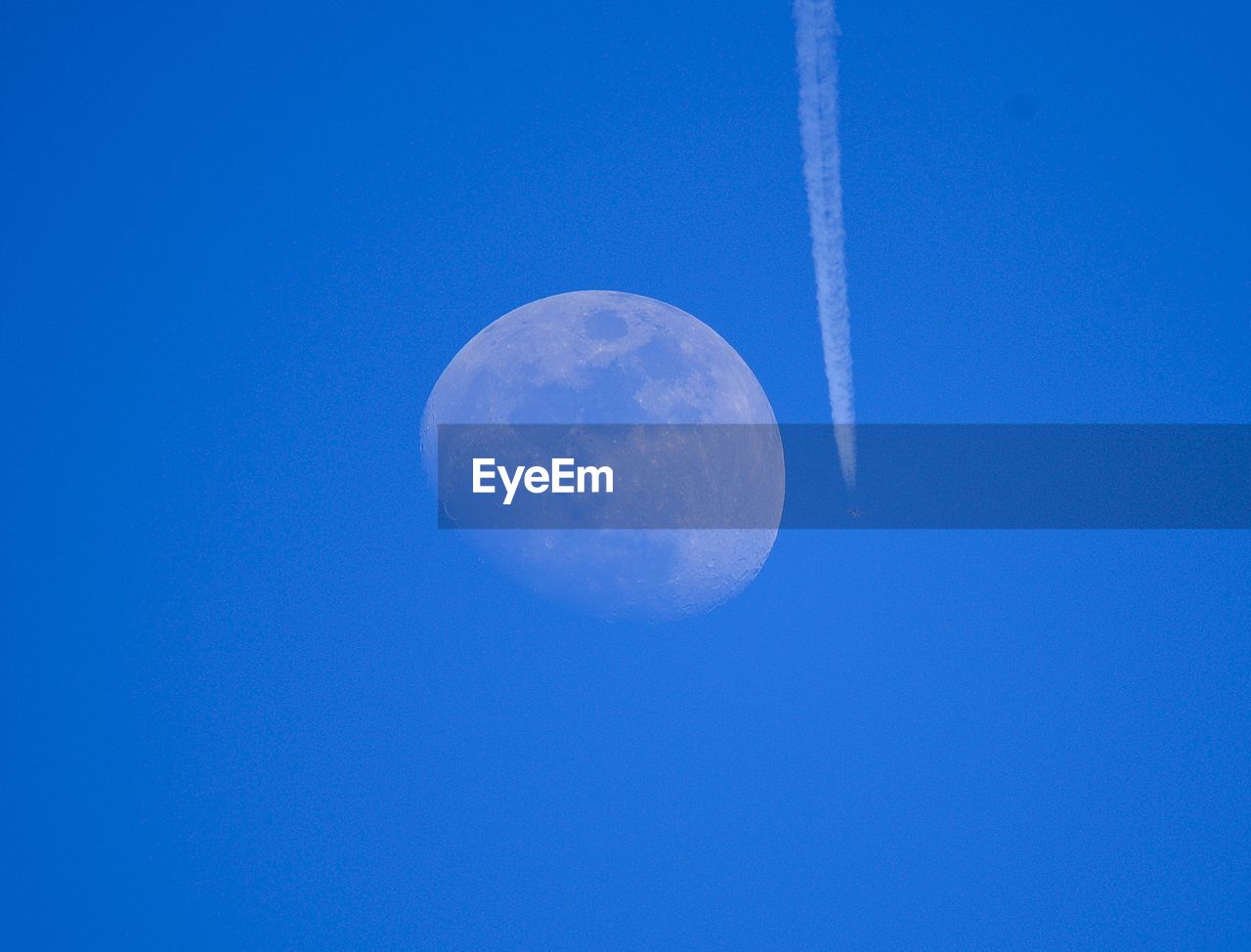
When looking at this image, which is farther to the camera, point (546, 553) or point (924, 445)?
point (924, 445)

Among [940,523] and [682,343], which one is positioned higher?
[682,343]

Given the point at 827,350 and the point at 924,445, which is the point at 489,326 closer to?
the point at 827,350

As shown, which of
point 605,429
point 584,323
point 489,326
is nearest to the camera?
point 605,429

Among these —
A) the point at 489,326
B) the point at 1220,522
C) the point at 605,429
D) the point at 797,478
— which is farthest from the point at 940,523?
the point at 489,326

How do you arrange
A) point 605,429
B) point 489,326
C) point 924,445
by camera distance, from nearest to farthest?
point 605,429, point 489,326, point 924,445

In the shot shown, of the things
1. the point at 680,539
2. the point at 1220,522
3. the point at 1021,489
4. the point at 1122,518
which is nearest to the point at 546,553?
the point at 680,539

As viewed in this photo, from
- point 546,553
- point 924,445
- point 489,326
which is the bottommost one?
point 546,553

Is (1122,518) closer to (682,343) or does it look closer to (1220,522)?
(1220,522)
